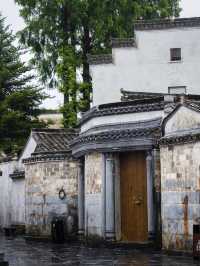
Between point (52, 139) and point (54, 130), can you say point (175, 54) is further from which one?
point (52, 139)

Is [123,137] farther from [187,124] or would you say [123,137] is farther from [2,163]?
[2,163]

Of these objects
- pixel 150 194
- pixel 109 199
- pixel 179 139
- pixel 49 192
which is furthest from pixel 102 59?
pixel 179 139

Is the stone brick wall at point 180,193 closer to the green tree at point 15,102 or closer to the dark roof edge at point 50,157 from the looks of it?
the dark roof edge at point 50,157

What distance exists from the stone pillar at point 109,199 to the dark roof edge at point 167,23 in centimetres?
1647

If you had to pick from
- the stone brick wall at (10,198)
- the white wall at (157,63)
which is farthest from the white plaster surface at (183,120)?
the white wall at (157,63)

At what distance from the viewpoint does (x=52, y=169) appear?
25172mm

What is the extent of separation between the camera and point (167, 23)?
3628 centimetres

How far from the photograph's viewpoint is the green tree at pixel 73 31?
40281 mm

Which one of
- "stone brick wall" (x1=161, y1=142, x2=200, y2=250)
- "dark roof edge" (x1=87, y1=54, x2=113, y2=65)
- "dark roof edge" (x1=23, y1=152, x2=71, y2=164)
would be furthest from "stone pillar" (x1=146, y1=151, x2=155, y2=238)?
"dark roof edge" (x1=87, y1=54, x2=113, y2=65)

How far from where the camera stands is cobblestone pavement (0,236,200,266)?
51.9 feet

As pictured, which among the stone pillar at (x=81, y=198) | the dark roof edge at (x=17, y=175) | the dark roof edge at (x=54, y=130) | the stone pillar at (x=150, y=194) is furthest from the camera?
the dark roof edge at (x=17, y=175)

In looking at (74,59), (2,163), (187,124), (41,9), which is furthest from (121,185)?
(41,9)

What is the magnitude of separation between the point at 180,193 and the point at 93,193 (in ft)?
15.0

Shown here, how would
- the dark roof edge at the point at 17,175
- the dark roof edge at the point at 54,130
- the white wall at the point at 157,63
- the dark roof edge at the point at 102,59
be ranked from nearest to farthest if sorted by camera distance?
the dark roof edge at the point at 54,130, the dark roof edge at the point at 17,175, the white wall at the point at 157,63, the dark roof edge at the point at 102,59
